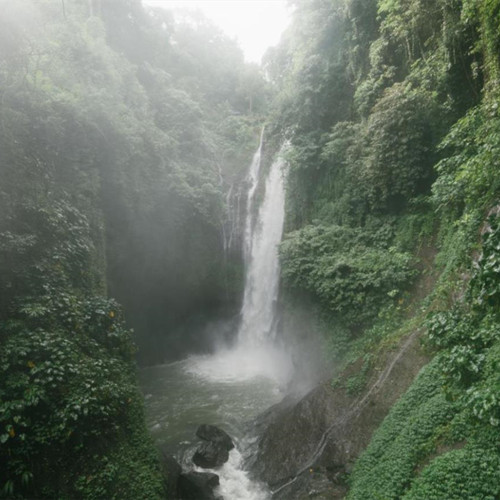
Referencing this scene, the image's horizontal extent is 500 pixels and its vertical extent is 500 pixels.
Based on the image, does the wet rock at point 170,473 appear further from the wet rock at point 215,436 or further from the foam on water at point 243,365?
the foam on water at point 243,365

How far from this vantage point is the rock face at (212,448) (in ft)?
28.1

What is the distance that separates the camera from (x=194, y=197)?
16.2 m

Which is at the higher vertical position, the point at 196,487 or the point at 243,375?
the point at 243,375

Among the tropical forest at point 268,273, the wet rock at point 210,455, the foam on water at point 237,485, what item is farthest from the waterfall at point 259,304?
the foam on water at point 237,485

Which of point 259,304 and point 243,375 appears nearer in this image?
point 243,375

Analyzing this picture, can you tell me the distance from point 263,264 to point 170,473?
1061 centimetres

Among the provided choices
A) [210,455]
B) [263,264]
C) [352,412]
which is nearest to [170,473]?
[210,455]

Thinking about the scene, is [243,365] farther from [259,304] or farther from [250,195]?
[250,195]

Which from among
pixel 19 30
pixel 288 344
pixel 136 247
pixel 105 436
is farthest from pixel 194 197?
pixel 105 436

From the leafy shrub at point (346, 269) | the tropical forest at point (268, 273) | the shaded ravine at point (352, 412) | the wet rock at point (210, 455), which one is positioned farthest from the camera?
the leafy shrub at point (346, 269)

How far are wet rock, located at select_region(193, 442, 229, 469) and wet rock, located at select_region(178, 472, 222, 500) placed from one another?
790 mm

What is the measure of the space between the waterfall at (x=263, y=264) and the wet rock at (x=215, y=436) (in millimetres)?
6044

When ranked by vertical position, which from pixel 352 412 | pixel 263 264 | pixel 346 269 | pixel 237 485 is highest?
pixel 263 264

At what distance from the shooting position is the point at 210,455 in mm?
8633
